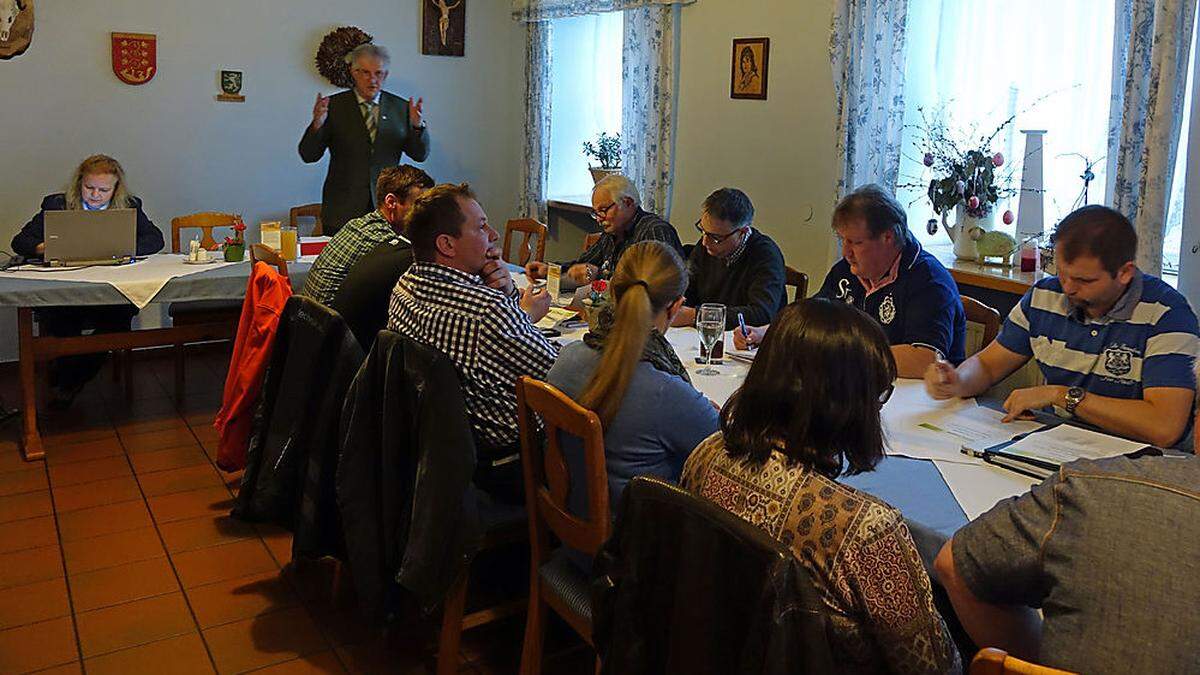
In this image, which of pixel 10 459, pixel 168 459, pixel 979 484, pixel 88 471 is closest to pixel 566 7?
pixel 168 459

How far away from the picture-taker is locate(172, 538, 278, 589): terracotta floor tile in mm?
3133

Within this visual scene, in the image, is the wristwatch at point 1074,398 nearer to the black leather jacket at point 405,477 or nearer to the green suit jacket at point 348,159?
the black leather jacket at point 405,477

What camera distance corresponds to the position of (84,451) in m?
4.19

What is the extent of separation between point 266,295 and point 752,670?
2186 mm

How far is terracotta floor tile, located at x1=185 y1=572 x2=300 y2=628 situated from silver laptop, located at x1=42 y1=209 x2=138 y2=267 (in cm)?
186

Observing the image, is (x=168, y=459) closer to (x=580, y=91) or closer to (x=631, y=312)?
(x=631, y=312)

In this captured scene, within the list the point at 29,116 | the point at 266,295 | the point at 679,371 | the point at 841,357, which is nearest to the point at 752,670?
the point at 841,357

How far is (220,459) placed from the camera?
337cm

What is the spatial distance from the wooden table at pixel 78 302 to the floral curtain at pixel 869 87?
236cm

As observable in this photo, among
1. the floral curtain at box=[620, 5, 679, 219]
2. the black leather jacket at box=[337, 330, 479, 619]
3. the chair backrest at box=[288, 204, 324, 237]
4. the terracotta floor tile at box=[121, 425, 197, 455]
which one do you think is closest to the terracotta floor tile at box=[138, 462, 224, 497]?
the terracotta floor tile at box=[121, 425, 197, 455]

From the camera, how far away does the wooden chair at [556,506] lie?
1.93 metres

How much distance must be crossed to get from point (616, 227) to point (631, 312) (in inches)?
80.1

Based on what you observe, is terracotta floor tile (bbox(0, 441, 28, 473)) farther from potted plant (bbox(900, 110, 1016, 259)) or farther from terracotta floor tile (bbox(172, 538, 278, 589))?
potted plant (bbox(900, 110, 1016, 259))

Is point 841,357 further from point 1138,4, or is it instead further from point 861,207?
point 1138,4
